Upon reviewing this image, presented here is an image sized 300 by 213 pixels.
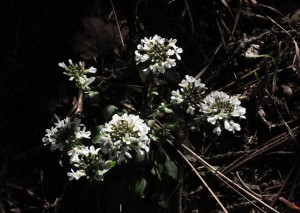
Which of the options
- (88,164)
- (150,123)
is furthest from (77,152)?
(150,123)

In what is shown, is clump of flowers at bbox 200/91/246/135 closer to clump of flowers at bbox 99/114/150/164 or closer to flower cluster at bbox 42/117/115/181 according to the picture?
clump of flowers at bbox 99/114/150/164

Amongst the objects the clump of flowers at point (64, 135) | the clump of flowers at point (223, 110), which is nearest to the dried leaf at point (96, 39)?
the clump of flowers at point (64, 135)

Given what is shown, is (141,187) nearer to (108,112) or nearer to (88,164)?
(88,164)

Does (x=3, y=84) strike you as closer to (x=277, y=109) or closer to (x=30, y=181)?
(x=30, y=181)

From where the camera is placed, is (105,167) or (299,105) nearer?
(105,167)

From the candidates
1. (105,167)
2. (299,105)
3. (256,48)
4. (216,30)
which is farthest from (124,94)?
(299,105)

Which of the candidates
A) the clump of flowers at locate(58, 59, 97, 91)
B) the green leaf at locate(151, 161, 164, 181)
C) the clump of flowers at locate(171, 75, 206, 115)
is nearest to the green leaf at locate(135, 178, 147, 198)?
the green leaf at locate(151, 161, 164, 181)
